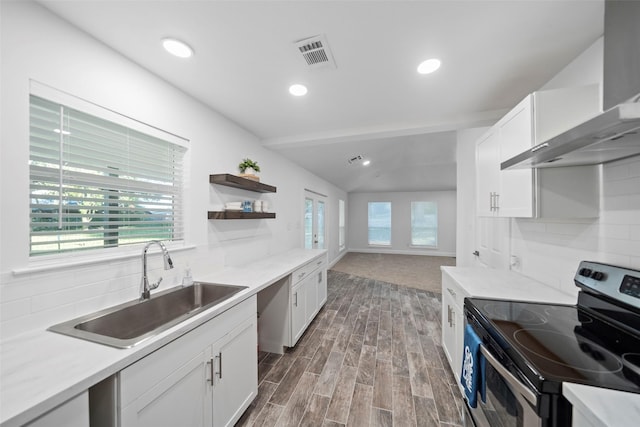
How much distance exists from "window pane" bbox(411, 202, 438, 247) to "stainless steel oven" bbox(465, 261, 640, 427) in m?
7.55

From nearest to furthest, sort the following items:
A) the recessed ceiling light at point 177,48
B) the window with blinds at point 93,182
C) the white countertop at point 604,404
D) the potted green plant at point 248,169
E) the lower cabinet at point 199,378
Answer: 1. the white countertop at point 604,404
2. the lower cabinet at point 199,378
3. the window with blinds at point 93,182
4. the recessed ceiling light at point 177,48
5. the potted green plant at point 248,169

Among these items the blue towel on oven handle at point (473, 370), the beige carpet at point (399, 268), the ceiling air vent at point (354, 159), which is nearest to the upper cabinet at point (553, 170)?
the blue towel on oven handle at point (473, 370)

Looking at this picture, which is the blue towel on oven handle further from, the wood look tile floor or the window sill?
the window sill

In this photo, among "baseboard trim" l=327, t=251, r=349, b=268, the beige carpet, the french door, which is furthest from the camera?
"baseboard trim" l=327, t=251, r=349, b=268

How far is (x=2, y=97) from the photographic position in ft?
3.44

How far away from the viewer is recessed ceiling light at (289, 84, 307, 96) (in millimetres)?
1979

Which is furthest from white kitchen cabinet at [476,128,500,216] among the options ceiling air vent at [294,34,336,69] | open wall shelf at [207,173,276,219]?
open wall shelf at [207,173,276,219]

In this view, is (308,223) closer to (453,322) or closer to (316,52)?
(453,322)

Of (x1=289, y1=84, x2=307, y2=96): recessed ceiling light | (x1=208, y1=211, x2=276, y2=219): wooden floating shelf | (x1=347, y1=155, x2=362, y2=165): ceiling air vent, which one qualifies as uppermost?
(x1=347, y1=155, x2=362, y2=165): ceiling air vent

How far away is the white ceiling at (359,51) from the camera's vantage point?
1.22 metres

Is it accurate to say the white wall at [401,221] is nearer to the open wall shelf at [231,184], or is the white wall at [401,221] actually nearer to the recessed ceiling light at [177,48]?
the open wall shelf at [231,184]

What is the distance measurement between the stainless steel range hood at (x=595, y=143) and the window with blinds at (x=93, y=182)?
2.38 meters

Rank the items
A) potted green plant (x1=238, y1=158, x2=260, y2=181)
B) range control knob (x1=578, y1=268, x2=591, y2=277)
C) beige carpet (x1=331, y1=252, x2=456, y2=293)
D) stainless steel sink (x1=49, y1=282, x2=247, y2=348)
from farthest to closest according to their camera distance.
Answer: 1. beige carpet (x1=331, y1=252, x2=456, y2=293)
2. potted green plant (x1=238, y1=158, x2=260, y2=181)
3. range control knob (x1=578, y1=268, x2=591, y2=277)
4. stainless steel sink (x1=49, y1=282, x2=247, y2=348)

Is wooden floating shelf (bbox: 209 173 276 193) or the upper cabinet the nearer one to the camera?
the upper cabinet
